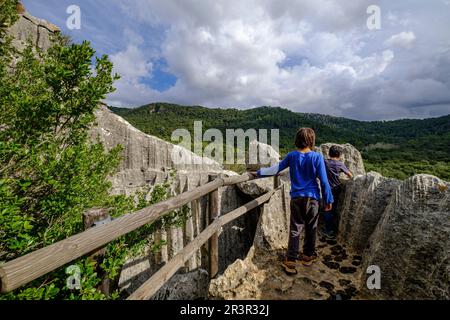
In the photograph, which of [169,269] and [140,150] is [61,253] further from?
[140,150]

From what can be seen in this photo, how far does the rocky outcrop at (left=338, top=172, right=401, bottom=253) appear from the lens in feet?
12.3

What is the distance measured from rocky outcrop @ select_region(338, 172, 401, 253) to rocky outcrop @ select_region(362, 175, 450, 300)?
827 millimetres

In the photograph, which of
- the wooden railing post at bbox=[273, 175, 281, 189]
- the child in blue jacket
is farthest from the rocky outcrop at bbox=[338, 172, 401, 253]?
the wooden railing post at bbox=[273, 175, 281, 189]

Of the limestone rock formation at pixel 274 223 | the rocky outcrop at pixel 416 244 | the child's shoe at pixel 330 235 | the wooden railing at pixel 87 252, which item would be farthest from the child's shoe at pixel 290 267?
the child's shoe at pixel 330 235

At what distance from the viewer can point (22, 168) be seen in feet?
9.11

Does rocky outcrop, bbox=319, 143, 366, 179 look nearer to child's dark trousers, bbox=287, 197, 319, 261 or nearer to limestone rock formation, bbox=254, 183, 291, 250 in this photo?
limestone rock formation, bbox=254, 183, 291, 250

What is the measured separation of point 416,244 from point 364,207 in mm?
1326

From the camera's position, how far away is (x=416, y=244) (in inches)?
102

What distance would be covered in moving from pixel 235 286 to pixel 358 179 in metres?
2.99

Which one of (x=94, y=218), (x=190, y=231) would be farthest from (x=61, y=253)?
(x=190, y=231)

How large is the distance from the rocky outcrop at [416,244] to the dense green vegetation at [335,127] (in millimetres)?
→ 39484

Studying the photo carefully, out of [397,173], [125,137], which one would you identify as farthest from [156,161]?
[397,173]
